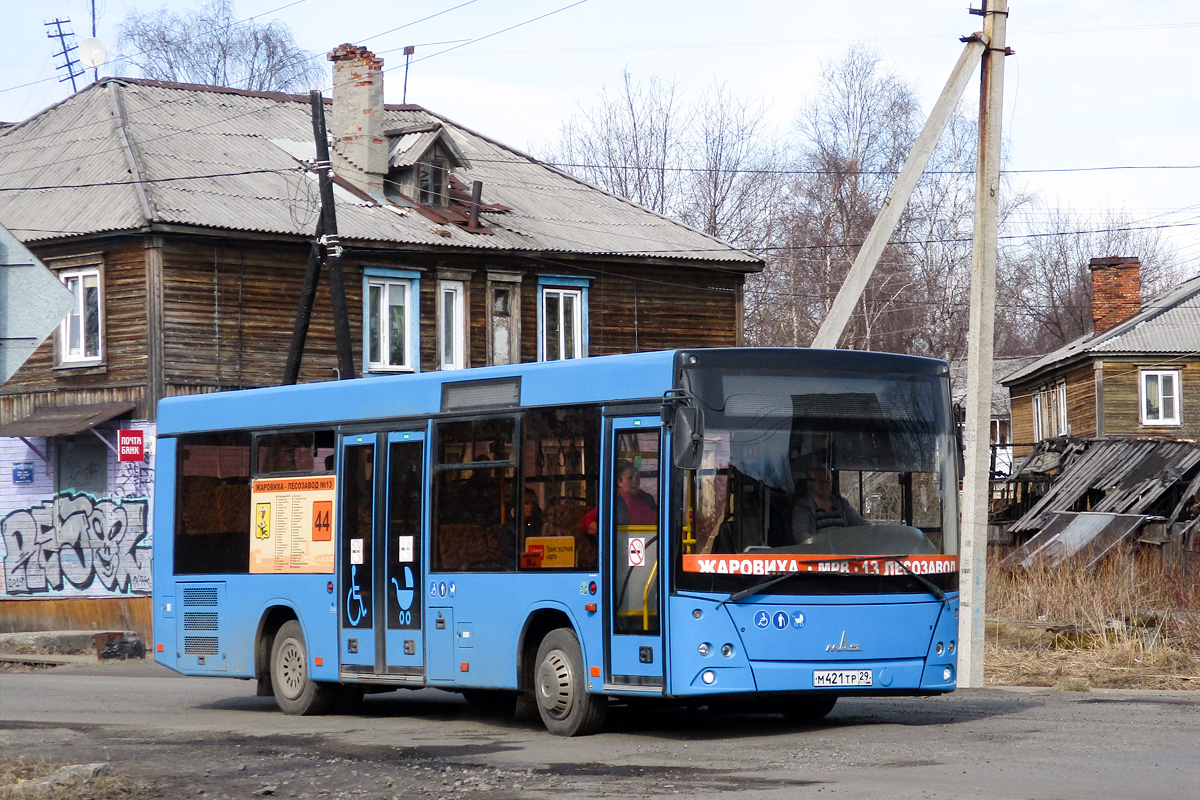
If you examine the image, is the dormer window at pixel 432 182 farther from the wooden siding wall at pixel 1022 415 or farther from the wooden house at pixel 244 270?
the wooden siding wall at pixel 1022 415

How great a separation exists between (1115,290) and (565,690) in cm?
4309

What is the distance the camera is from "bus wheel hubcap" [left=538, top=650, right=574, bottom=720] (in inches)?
452

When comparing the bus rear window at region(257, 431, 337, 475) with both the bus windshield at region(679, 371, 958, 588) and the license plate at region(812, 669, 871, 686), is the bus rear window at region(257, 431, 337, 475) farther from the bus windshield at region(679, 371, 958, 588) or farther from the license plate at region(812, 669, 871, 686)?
the license plate at region(812, 669, 871, 686)

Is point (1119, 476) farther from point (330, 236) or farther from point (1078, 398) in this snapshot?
point (330, 236)

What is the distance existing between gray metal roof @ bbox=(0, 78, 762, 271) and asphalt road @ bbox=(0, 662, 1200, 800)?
14527 millimetres

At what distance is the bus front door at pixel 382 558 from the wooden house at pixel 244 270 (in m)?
14.4

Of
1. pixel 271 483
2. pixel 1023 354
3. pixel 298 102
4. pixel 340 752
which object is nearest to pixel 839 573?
pixel 340 752

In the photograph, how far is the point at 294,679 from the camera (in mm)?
14023

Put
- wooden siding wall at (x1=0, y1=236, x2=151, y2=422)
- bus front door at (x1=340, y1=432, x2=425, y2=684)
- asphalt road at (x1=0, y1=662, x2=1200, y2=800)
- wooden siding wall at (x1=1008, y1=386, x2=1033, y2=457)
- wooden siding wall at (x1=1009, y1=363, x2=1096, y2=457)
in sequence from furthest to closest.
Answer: wooden siding wall at (x1=1008, y1=386, x2=1033, y2=457), wooden siding wall at (x1=1009, y1=363, x2=1096, y2=457), wooden siding wall at (x1=0, y1=236, x2=151, y2=422), bus front door at (x1=340, y1=432, x2=425, y2=684), asphalt road at (x1=0, y1=662, x2=1200, y2=800)

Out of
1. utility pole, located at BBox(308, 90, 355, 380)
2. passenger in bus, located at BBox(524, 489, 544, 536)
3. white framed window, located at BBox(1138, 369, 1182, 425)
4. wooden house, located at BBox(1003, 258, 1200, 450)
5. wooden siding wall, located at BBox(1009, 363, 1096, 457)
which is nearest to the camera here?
passenger in bus, located at BBox(524, 489, 544, 536)

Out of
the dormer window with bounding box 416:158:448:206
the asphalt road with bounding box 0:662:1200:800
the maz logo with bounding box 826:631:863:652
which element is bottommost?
the asphalt road with bounding box 0:662:1200:800

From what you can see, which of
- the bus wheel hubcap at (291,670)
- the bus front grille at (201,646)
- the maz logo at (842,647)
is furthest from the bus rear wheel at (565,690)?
the bus front grille at (201,646)

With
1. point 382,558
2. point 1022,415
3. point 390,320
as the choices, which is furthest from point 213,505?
point 1022,415

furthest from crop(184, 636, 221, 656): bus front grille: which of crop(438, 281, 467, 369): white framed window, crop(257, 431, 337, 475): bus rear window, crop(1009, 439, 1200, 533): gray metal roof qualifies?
crop(1009, 439, 1200, 533): gray metal roof
